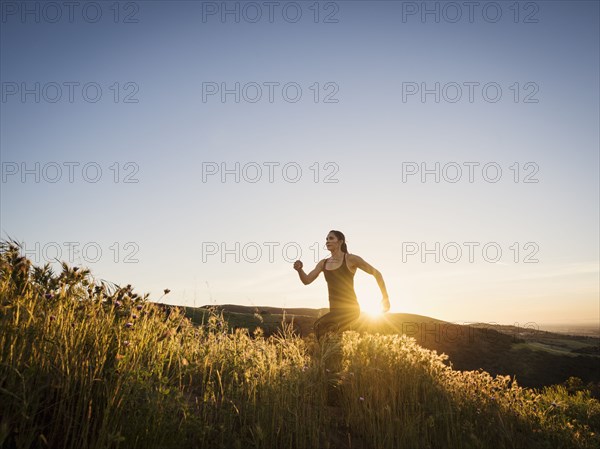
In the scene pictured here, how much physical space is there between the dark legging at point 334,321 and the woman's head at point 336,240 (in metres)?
1.16

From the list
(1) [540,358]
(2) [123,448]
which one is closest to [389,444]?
(2) [123,448]

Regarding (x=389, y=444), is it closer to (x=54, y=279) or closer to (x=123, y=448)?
(x=123, y=448)

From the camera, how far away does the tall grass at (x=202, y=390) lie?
10.0 feet

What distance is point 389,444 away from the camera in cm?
406

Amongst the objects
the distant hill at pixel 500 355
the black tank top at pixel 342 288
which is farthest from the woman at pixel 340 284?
the distant hill at pixel 500 355

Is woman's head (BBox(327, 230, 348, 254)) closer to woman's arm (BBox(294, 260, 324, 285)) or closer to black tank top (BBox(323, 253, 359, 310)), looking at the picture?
black tank top (BBox(323, 253, 359, 310))

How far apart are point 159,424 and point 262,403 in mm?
1207

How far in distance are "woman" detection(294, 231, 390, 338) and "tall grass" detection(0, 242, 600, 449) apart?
958 mm

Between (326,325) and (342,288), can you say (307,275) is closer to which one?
(342,288)

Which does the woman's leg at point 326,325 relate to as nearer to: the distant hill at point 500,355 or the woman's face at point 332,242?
the woman's face at point 332,242

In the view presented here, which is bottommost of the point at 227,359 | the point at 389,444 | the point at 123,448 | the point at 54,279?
the point at 389,444

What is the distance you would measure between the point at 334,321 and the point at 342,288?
0.62m

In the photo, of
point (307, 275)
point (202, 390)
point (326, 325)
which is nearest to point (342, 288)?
point (326, 325)

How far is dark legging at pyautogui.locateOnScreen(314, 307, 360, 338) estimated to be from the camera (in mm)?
7352
